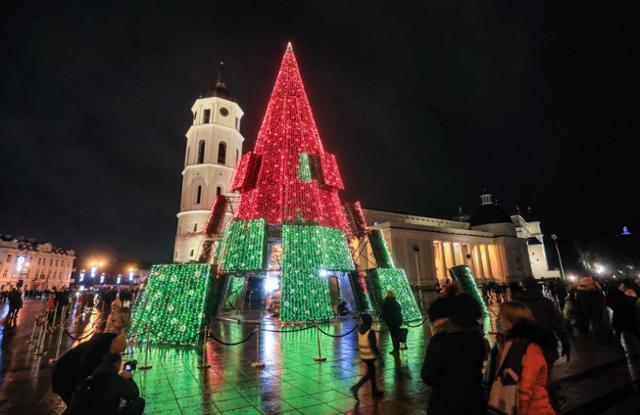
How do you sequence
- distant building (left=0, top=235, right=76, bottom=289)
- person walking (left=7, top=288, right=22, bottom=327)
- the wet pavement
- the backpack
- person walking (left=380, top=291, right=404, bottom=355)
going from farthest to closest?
distant building (left=0, top=235, right=76, bottom=289)
person walking (left=7, top=288, right=22, bottom=327)
person walking (left=380, top=291, right=404, bottom=355)
the wet pavement
the backpack

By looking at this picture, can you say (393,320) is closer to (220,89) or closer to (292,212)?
(292,212)

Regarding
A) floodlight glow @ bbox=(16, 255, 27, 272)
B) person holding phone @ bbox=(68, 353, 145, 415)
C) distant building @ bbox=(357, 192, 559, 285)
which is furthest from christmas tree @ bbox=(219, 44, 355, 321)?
floodlight glow @ bbox=(16, 255, 27, 272)

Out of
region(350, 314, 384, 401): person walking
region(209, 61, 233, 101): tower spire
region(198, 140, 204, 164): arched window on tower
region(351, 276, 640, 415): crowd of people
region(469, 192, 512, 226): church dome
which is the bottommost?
region(350, 314, 384, 401): person walking

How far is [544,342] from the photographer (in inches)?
101

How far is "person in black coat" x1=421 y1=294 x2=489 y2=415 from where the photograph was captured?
2.55 m

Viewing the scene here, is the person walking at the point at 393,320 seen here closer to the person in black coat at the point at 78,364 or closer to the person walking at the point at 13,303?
the person in black coat at the point at 78,364

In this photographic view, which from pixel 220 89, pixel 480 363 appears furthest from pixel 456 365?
pixel 220 89

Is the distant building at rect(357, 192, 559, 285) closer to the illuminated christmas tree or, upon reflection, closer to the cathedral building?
the cathedral building

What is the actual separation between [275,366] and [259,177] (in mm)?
7896

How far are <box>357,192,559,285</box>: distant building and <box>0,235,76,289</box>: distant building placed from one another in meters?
56.3

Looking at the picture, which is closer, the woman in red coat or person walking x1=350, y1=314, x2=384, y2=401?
the woman in red coat

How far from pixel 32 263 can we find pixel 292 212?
87.0m

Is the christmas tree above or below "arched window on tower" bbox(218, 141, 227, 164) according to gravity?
below

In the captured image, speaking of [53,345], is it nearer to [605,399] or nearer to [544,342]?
[544,342]
